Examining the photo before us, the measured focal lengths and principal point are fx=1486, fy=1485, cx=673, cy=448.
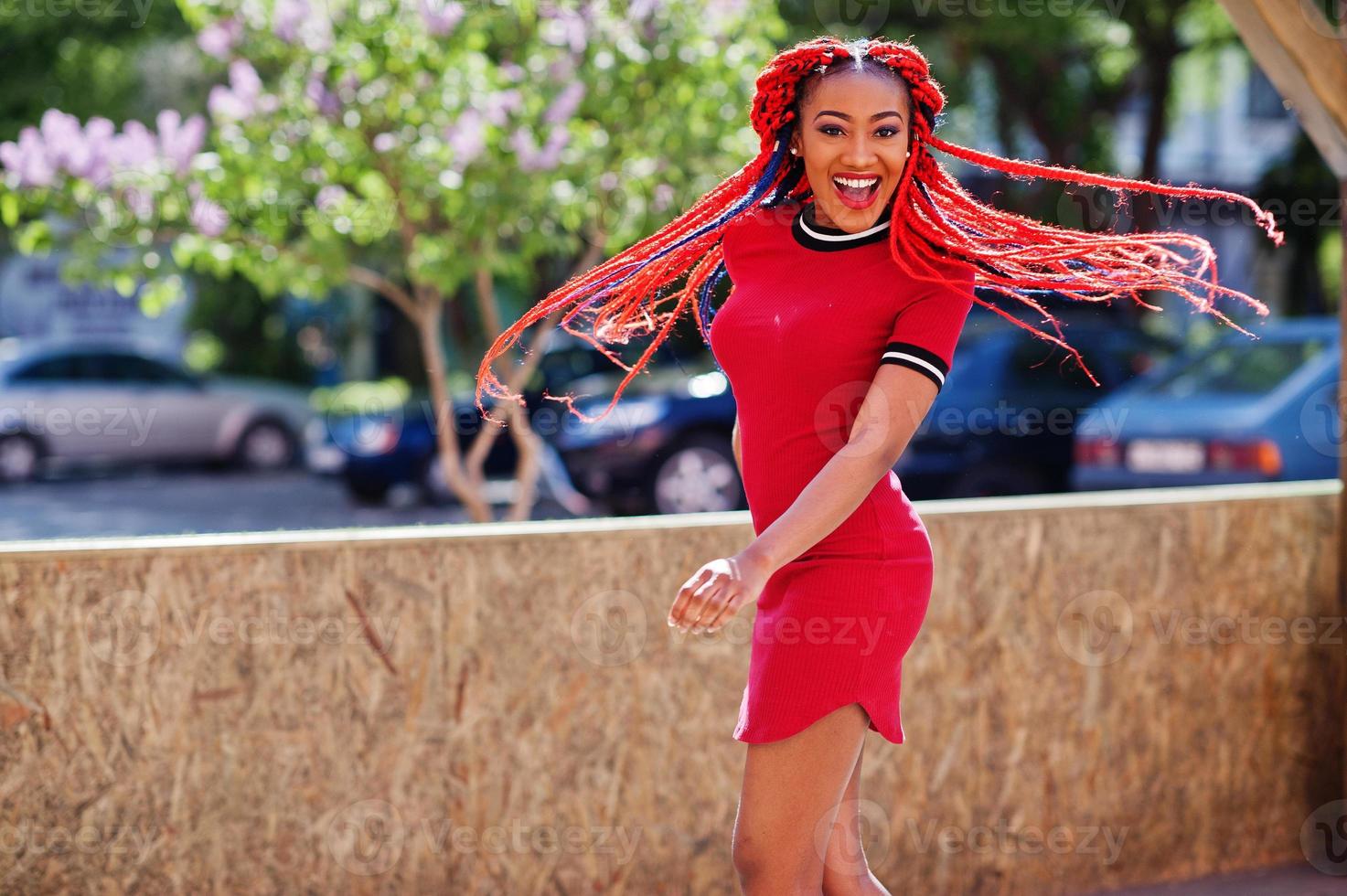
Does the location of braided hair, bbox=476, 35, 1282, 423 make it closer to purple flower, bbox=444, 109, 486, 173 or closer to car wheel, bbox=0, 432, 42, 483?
purple flower, bbox=444, 109, 486, 173

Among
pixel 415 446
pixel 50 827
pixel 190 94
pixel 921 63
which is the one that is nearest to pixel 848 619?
pixel 921 63

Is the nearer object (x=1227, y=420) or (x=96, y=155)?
(x=96, y=155)

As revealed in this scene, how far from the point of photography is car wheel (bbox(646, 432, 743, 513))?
33.7 feet

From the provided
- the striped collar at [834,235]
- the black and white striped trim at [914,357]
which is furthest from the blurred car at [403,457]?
the black and white striped trim at [914,357]

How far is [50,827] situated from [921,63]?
267 centimetres

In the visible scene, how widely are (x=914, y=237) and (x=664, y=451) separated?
25.5 ft

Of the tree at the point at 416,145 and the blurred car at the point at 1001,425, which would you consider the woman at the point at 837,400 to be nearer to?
the tree at the point at 416,145

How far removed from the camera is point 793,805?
2.49 metres

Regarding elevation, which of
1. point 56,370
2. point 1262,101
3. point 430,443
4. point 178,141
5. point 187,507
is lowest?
point 187,507

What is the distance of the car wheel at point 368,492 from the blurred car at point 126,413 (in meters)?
4.81

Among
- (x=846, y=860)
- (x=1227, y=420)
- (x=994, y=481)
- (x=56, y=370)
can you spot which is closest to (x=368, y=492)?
(x=994, y=481)

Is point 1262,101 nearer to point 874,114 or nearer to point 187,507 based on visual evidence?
point 187,507

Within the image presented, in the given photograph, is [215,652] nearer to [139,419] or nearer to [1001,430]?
[1001,430]

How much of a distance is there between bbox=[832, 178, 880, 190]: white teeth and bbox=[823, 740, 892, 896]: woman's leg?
98 cm
